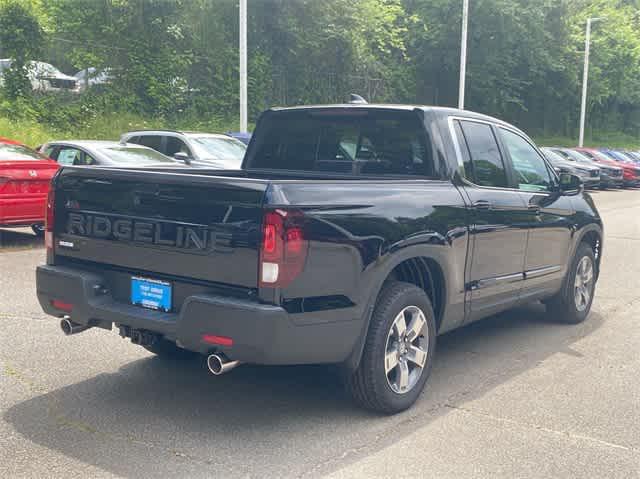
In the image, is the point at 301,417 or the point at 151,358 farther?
the point at 151,358

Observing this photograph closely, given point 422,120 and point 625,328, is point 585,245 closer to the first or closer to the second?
point 625,328

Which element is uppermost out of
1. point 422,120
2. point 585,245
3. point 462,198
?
point 422,120

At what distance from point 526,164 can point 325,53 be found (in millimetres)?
27386

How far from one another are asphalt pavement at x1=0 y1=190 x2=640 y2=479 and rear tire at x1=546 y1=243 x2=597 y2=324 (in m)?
0.51

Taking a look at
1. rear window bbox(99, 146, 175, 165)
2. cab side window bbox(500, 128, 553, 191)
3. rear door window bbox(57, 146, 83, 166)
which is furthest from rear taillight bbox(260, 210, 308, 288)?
rear door window bbox(57, 146, 83, 166)

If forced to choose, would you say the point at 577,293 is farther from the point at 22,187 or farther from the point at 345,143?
the point at 22,187

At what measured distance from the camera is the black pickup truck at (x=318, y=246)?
151 inches

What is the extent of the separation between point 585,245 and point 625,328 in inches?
32.5

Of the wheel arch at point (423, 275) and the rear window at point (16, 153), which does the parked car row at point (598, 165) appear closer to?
the rear window at point (16, 153)

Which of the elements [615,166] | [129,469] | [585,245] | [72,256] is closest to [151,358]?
[72,256]

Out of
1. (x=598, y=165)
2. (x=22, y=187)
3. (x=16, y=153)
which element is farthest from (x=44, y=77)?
(x=598, y=165)

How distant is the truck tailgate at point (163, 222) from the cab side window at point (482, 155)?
2041 millimetres

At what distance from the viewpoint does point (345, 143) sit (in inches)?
213

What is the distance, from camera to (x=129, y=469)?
3.64 m
